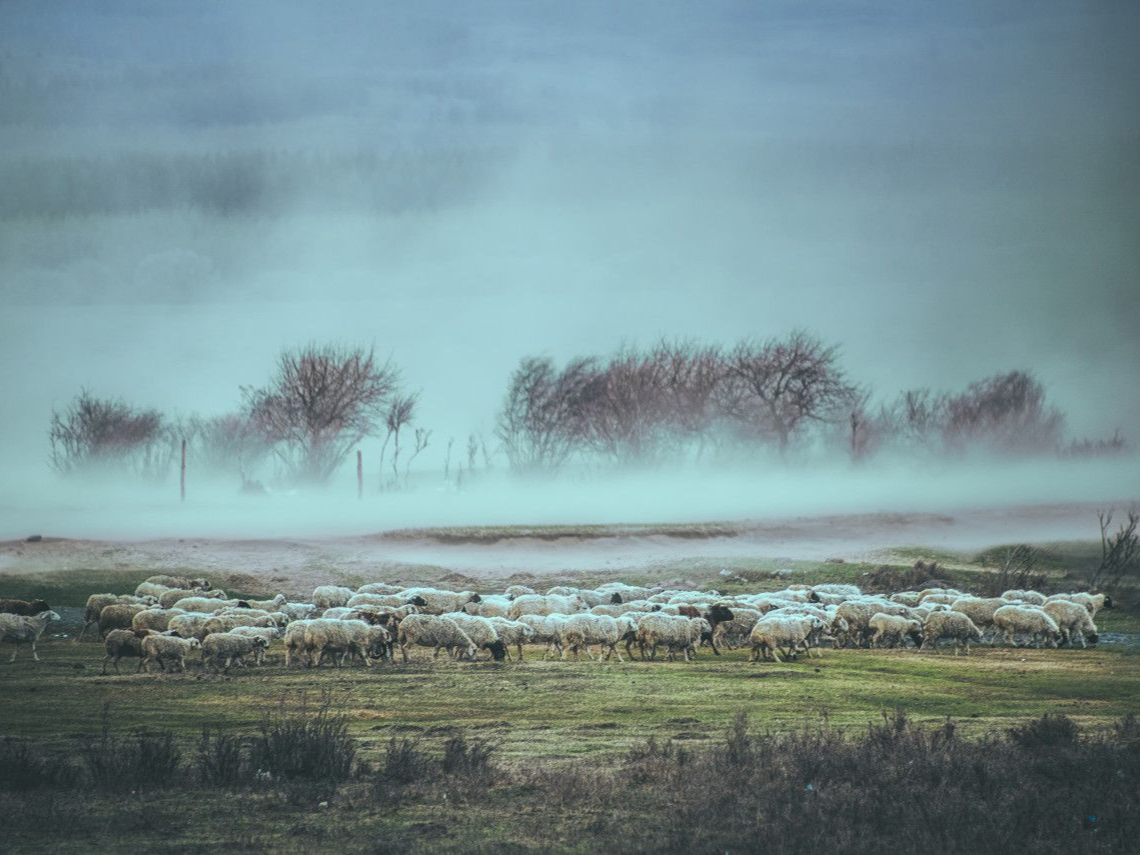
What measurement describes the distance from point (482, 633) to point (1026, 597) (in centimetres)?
1765

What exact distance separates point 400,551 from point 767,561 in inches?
648

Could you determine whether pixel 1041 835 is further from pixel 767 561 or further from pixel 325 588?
pixel 767 561

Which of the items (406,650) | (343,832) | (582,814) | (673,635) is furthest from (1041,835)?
(406,650)

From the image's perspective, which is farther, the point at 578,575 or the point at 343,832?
the point at 578,575

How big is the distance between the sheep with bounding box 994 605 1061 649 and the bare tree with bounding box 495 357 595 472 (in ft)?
155

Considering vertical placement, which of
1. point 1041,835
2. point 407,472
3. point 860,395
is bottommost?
point 1041,835

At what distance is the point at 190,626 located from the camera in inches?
1238

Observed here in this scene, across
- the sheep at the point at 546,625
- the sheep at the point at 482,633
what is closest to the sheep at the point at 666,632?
the sheep at the point at 546,625

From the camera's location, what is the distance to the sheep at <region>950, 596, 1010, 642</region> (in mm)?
35562

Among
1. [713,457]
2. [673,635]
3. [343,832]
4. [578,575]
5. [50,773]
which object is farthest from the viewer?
[713,457]

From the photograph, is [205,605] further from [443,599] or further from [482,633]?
[482,633]

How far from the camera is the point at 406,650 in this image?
32.1 metres

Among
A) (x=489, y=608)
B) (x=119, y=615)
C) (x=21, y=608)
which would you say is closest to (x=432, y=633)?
(x=489, y=608)

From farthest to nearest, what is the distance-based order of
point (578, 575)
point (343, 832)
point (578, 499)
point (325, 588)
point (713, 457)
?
point (713, 457)
point (578, 499)
point (578, 575)
point (325, 588)
point (343, 832)
